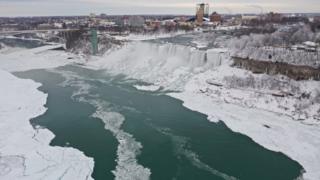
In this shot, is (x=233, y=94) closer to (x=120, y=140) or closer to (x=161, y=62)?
(x=120, y=140)

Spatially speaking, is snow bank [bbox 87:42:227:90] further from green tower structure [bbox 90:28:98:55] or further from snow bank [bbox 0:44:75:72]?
snow bank [bbox 0:44:75:72]

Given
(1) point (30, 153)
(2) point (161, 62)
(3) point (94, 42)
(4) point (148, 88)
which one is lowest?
(1) point (30, 153)

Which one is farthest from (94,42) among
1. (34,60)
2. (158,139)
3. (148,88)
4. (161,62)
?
(158,139)

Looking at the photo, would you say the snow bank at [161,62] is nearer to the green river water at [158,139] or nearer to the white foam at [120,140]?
the green river water at [158,139]

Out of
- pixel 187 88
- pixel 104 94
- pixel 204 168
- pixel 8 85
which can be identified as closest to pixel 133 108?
pixel 104 94

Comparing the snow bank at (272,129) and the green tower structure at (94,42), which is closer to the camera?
the snow bank at (272,129)

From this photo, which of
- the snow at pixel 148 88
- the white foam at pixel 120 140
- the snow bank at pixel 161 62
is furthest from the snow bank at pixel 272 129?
the snow bank at pixel 161 62
